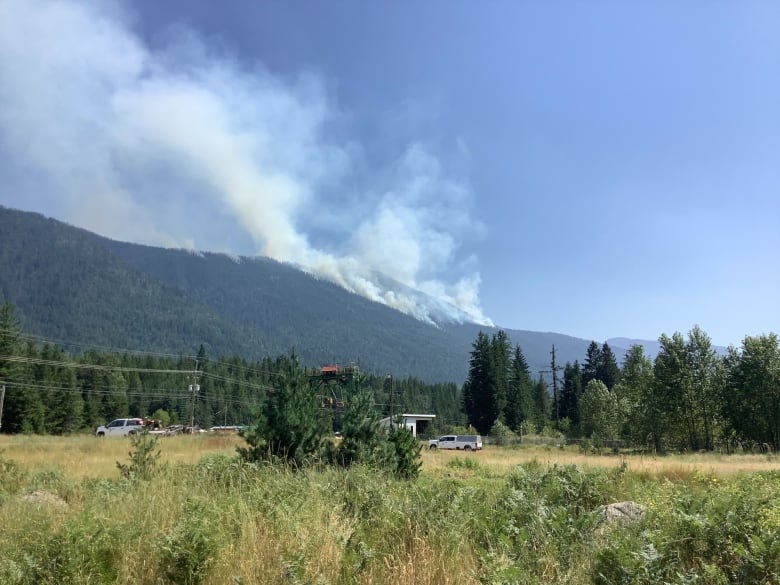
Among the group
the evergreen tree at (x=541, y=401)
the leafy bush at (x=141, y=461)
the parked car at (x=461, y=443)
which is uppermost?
the leafy bush at (x=141, y=461)

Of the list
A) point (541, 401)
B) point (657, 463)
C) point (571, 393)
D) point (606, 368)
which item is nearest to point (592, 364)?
point (606, 368)

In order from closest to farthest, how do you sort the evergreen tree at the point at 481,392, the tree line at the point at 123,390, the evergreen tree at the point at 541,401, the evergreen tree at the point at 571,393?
the tree line at the point at 123,390 < the evergreen tree at the point at 481,392 < the evergreen tree at the point at 571,393 < the evergreen tree at the point at 541,401

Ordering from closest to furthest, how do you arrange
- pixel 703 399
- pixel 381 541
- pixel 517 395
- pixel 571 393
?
pixel 381 541, pixel 703 399, pixel 517 395, pixel 571 393

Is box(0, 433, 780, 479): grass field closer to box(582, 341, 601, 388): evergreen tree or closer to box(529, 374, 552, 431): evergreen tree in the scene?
box(529, 374, 552, 431): evergreen tree

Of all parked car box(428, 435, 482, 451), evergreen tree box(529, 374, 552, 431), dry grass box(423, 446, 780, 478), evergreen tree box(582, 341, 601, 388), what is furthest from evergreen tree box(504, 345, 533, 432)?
dry grass box(423, 446, 780, 478)

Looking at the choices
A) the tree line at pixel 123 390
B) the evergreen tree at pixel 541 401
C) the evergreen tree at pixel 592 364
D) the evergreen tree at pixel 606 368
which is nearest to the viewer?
the tree line at pixel 123 390

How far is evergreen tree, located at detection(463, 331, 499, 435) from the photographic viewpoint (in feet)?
270

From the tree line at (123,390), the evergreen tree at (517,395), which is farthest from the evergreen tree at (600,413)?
the tree line at (123,390)

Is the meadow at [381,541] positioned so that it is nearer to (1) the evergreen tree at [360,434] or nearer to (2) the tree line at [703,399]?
(1) the evergreen tree at [360,434]

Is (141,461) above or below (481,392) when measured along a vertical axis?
above

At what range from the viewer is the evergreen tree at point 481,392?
82375mm

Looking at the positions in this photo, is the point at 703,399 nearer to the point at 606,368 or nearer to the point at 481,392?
A: the point at 481,392

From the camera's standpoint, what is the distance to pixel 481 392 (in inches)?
3292

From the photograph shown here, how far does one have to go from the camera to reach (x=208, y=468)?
27.0 ft
